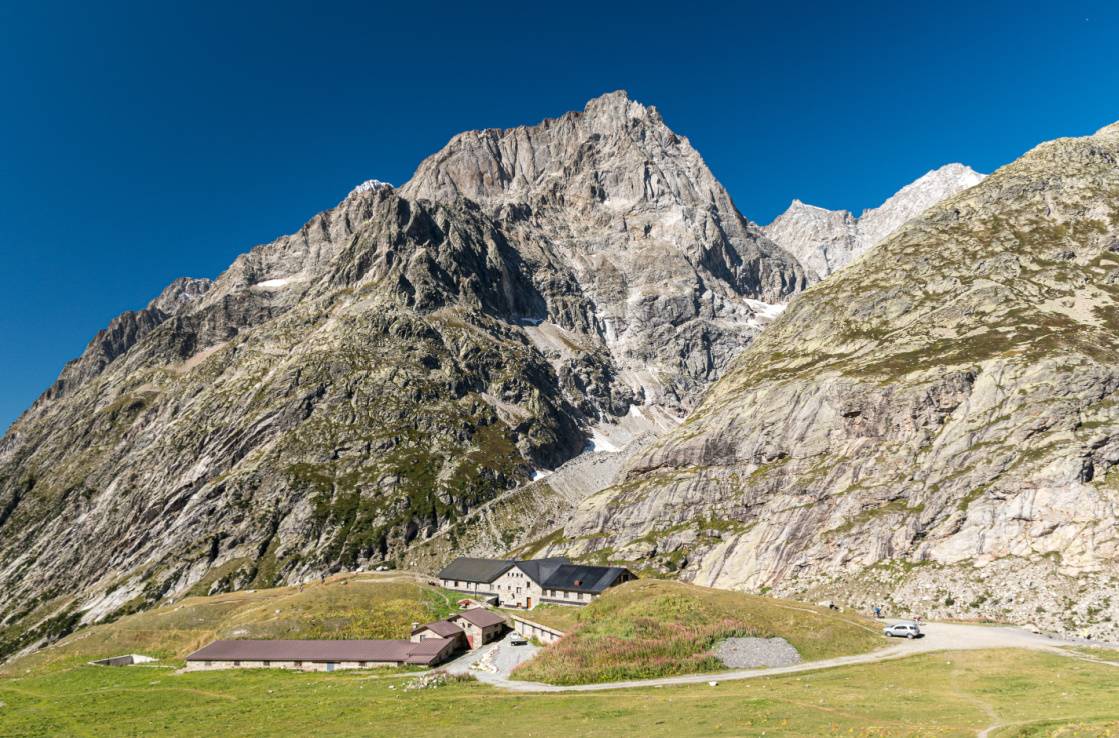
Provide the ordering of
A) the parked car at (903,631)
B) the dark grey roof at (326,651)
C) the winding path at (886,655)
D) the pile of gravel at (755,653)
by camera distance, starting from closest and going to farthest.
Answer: the winding path at (886,655) → the pile of gravel at (755,653) → the parked car at (903,631) → the dark grey roof at (326,651)

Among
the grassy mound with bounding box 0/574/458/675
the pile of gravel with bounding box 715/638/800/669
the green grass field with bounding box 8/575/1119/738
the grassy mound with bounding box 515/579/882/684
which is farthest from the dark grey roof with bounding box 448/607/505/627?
the pile of gravel with bounding box 715/638/800/669

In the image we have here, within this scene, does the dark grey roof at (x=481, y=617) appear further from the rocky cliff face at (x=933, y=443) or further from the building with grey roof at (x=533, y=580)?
the rocky cliff face at (x=933, y=443)

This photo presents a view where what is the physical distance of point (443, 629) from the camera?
7956 centimetres

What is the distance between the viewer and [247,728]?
45.3 meters

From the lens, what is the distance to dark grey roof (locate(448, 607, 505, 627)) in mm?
82463

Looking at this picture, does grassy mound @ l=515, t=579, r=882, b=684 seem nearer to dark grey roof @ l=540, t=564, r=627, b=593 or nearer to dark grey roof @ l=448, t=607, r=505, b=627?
dark grey roof @ l=448, t=607, r=505, b=627

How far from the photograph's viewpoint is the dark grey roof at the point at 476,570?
115875 millimetres

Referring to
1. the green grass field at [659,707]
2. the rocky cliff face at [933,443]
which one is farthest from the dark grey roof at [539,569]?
the green grass field at [659,707]

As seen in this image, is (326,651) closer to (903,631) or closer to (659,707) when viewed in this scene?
(659,707)

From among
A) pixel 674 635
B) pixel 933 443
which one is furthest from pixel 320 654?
pixel 933 443

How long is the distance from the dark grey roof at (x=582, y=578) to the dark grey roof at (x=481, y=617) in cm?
1808

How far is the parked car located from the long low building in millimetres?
50072

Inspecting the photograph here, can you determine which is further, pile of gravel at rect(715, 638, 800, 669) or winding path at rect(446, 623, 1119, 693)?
pile of gravel at rect(715, 638, 800, 669)

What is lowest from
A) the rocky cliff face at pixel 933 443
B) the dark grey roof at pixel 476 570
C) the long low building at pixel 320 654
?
the long low building at pixel 320 654
